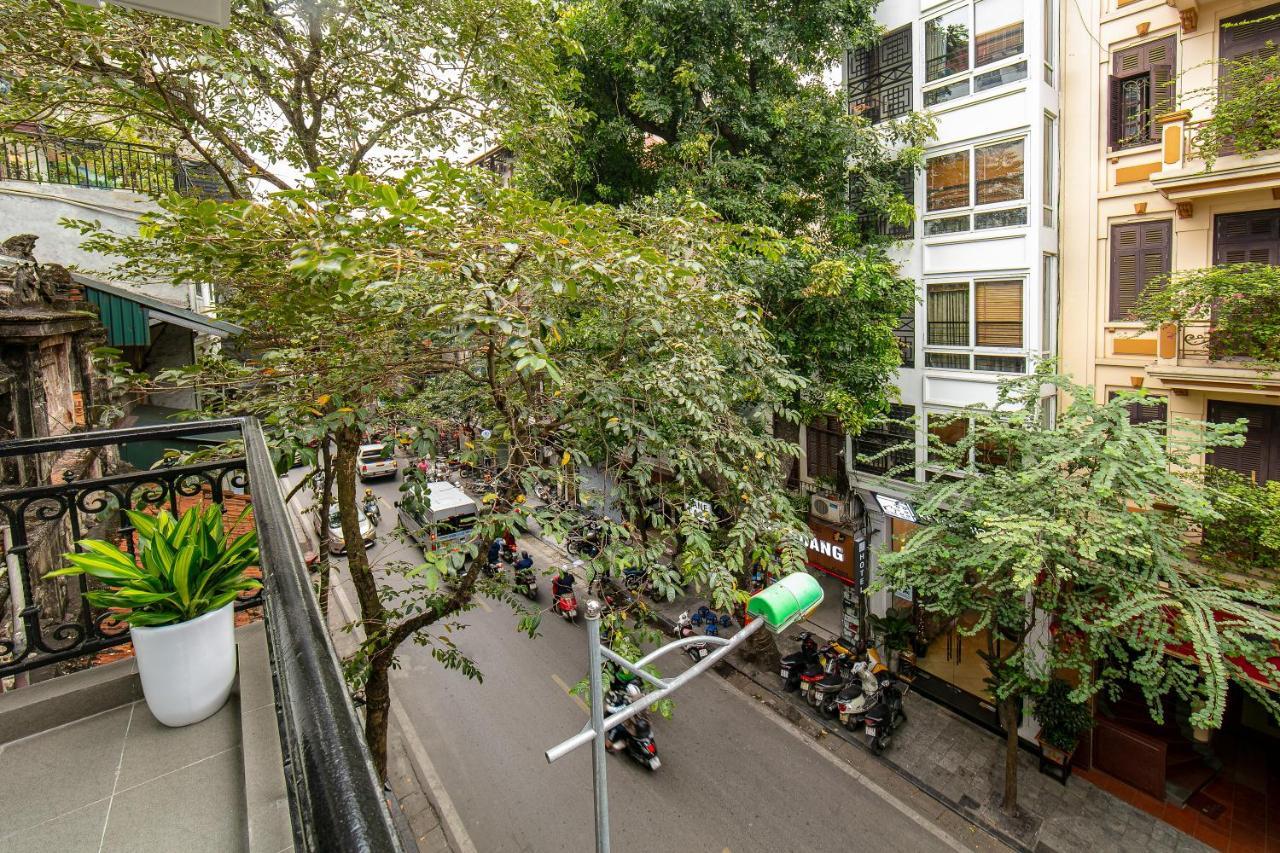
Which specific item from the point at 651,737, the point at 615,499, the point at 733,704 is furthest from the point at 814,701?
the point at 615,499

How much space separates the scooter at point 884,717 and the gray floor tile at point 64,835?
1145 centimetres

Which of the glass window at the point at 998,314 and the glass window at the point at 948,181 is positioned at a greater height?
the glass window at the point at 948,181

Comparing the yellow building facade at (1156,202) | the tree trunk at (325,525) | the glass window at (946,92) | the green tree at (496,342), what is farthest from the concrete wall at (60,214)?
the yellow building facade at (1156,202)

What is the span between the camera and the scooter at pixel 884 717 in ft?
35.7

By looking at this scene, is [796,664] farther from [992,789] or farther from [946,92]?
[946,92]

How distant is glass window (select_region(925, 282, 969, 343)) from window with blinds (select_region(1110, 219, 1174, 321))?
7.54 feet

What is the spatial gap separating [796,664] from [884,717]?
2113 millimetres

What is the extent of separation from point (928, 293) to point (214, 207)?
1221 centimetres

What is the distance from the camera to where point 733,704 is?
40.7 feet

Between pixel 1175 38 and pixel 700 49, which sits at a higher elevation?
pixel 700 49

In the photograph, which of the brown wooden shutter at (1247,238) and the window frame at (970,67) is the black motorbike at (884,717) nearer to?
the brown wooden shutter at (1247,238)

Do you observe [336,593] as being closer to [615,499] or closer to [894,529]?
[615,499]

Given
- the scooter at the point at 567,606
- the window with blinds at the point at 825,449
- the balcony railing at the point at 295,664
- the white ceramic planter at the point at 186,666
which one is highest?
the balcony railing at the point at 295,664

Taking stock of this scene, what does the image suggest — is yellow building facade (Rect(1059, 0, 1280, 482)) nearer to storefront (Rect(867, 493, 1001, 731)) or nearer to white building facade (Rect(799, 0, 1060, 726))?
white building facade (Rect(799, 0, 1060, 726))
